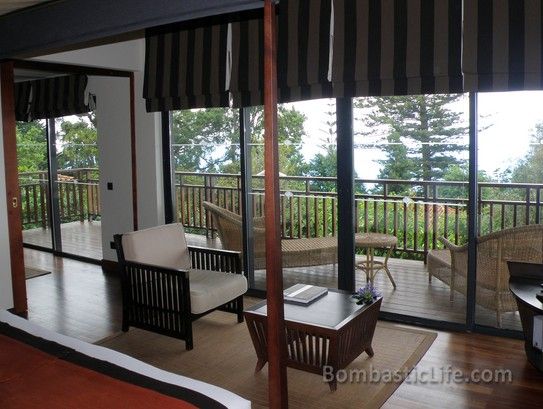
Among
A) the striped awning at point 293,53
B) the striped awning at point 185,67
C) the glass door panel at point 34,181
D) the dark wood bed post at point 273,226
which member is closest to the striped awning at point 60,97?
the glass door panel at point 34,181

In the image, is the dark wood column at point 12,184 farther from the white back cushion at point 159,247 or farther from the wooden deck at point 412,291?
the wooden deck at point 412,291

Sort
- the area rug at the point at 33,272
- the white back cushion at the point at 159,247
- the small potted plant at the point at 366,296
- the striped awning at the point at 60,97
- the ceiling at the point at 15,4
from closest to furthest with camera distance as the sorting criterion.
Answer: the ceiling at the point at 15,4 → the small potted plant at the point at 366,296 → the white back cushion at the point at 159,247 → the area rug at the point at 33,272 → the striped awning at the point at 60,97

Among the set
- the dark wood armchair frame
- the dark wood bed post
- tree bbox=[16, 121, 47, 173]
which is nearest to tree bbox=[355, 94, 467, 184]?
the dark wood armchair frame

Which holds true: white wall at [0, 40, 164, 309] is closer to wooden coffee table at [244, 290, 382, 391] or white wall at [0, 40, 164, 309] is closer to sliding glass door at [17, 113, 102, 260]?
sliding glass door at [17, 113, 102, 260]

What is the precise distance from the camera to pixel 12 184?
15.8ft

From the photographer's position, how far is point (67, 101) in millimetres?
6793

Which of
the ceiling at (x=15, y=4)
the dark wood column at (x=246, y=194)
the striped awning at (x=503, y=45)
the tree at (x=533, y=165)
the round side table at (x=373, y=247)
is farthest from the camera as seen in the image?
the dark wood column at (x=246, y=194)

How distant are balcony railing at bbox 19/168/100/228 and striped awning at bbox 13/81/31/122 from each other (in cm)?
82

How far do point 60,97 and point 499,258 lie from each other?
18.2ft

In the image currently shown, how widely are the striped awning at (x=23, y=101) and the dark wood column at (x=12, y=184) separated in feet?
9.15

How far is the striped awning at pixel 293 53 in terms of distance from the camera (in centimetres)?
430

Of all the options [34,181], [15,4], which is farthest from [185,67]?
[34,181]

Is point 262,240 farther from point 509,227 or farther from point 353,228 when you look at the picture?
point 509,227

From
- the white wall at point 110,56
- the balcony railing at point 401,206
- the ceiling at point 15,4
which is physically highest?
the white wall at point 110,56
